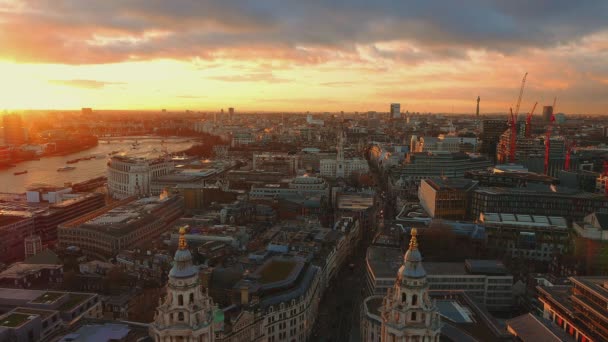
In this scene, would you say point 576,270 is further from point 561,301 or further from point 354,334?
point 354,334

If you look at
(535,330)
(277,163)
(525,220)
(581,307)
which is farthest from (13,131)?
(581,307)

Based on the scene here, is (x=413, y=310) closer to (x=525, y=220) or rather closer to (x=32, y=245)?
(x=525, y=220)

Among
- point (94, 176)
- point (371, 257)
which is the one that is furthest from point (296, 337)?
point (94, 176)

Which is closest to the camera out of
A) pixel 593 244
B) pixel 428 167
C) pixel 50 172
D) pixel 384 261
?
pixel 384 261

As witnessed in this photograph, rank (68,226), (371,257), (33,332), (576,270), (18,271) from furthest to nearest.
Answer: (68,226), (576,270), (371,257), (18,271), (33,332)

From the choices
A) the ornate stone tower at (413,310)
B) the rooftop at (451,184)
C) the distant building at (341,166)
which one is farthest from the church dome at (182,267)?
the distant building at (341,166)

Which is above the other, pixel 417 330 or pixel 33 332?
pixel 417 330

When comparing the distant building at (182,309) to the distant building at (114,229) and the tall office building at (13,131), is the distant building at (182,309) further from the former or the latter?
the tall office building at (13,131)
